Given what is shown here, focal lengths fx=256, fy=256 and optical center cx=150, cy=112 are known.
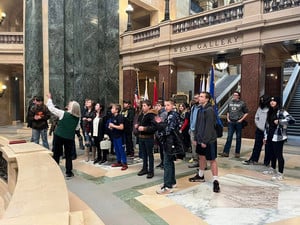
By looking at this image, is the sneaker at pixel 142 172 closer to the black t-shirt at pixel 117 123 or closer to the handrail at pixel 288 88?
the black t-shirt at pixel 117 123

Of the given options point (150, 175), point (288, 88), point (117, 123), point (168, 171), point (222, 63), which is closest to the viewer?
point (168, 171)

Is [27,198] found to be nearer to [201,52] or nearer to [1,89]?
[201,52]

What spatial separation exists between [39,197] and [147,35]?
11.3 meters

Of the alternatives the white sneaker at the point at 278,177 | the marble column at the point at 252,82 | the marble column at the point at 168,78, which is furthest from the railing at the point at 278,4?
the white sneaker at the point at 278,177

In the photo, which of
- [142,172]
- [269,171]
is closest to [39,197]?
[142,172]

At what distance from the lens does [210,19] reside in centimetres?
992

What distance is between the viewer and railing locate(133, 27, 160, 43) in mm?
12039

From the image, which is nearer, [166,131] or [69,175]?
[166,131]

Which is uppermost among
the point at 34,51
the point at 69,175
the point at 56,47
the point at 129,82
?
the point at 56,47

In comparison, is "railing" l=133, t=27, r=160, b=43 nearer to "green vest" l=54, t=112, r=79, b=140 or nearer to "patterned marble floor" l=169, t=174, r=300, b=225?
"green vest" l=54, t=112, r=79, b=140

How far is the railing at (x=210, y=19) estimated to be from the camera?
9141 mm

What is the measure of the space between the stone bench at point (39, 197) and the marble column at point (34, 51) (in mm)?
10576

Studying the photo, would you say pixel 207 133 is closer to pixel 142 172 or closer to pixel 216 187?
pixel 216 187

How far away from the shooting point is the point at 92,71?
13.0 metres
